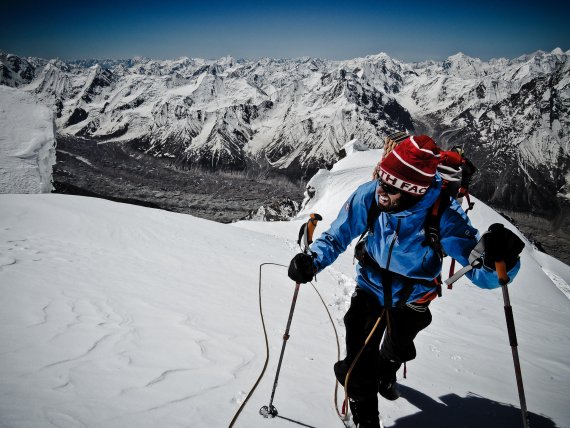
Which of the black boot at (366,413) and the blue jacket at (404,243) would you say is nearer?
the blue jacket at (404,243)

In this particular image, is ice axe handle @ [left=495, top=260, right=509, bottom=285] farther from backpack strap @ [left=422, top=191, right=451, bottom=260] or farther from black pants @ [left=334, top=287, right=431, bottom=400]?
black pants @ [left=334, top=287, right=431, bottom=400]

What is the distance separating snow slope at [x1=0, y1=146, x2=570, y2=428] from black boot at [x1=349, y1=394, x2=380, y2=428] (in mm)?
392

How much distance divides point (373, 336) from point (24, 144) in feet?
225

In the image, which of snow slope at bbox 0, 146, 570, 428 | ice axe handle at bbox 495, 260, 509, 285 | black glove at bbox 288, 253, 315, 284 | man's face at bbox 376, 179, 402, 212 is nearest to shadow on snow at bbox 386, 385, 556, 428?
→ snow slope at bbox 0, 146, 570, 428

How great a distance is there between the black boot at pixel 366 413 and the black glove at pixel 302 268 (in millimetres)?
1574

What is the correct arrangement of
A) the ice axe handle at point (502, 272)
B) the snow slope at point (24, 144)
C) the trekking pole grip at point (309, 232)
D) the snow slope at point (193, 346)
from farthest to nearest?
1. the snow slope at point (24, 144)
2. the trekking pole grip at point (309, 232)
3. the snow slope at point (193, 346)
4. the ice axe handle at point (502, 272)

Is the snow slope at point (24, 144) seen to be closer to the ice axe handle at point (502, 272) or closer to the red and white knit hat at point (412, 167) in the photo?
the red and white knit hat at point (412, 167)

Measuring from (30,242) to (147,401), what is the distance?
26.4 feet

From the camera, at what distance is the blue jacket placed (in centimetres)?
345

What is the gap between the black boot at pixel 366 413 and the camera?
3.63m

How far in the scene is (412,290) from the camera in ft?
12.5

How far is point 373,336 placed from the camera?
391 cm

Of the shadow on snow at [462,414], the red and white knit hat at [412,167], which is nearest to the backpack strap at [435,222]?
the red and white knit hat at [412,167]

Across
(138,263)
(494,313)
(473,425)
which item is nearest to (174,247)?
(138,263)
